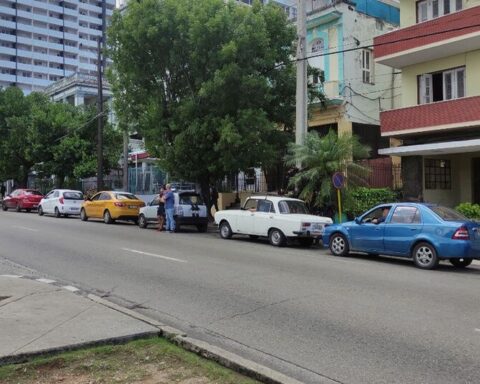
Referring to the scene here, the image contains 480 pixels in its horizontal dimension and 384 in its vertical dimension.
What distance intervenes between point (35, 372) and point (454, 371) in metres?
3.83

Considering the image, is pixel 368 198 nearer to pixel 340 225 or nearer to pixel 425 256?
pixel 340 225

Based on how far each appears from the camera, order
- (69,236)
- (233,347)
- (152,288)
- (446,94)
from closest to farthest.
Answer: (233,347), (152,288), (69,236), (446,94)

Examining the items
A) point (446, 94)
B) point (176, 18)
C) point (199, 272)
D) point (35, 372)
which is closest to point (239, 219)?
point (199, 272)

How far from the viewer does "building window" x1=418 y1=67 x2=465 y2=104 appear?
20.8 meters

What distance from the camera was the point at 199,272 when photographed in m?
10.8

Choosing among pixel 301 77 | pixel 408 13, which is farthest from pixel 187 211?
pixel 408 13

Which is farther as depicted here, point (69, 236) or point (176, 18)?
point (176, 18)

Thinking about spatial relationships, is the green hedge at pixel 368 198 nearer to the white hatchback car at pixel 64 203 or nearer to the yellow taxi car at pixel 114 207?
the yellow taxi car at pixel 114 207

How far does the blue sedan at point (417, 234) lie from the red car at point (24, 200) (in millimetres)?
24681

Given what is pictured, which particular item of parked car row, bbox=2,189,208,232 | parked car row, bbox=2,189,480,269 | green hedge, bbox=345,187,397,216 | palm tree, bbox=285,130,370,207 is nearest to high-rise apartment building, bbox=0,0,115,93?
parked car row, bbox=2,189,208,232

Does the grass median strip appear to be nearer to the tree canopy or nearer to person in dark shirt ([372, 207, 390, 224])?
person in dark shirt ([372, 207, 390, 224])

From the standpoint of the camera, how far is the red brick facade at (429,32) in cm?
1873

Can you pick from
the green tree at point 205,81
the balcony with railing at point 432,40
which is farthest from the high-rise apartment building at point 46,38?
the balcony with railing at point 432,40

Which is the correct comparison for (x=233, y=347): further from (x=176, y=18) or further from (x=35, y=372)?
(x=176, y=18)
